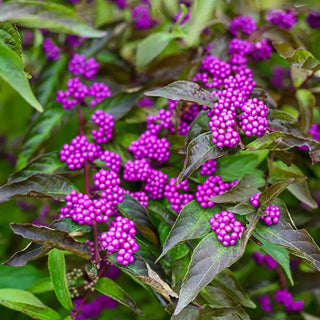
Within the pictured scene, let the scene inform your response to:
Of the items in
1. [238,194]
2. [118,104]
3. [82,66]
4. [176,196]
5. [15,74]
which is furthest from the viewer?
[82,66]

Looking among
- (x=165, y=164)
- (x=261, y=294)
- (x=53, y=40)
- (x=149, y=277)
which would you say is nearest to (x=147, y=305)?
(x=261, y=294)

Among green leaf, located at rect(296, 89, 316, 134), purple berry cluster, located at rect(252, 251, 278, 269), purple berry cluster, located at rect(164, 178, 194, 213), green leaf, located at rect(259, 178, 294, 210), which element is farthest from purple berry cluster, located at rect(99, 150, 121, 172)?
purple berry cluster, located at rect(252, 251, 278, 269)

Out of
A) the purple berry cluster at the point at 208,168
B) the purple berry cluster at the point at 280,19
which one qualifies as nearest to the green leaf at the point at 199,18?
the purple berry cluster at the point at 280,19

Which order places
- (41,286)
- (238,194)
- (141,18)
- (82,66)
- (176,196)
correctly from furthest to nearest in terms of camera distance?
1. (141,18)
2. (82,66)
3. (41,286)
4. (176,196)
5. (238,194)

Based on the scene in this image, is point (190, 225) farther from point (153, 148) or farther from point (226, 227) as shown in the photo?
point (153, 148)

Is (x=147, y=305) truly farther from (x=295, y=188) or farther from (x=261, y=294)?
(x=295, y=188)

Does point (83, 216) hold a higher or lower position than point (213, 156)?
lower

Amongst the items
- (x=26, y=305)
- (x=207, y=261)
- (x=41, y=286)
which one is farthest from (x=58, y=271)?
(x=207, y=261)

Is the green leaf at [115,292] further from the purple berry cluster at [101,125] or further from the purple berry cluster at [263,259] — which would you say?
the purple berry cluster at [263,259]
